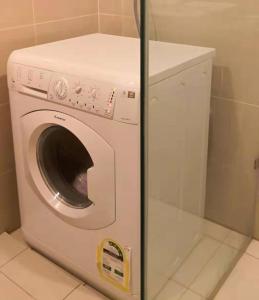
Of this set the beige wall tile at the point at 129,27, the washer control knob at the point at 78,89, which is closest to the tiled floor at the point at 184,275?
the washer control knob at the point at 78,89

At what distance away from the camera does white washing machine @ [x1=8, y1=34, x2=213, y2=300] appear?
1.10 meters

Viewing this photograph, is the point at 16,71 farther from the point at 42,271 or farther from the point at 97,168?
the point at 42,271

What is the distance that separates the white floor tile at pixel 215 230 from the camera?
1.47 m

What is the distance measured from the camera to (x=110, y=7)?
169cm

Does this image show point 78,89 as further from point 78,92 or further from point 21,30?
point 21,30

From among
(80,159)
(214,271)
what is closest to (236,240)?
(214,271)

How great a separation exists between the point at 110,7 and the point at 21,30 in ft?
1.34

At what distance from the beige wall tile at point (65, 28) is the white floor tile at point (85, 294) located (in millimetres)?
906

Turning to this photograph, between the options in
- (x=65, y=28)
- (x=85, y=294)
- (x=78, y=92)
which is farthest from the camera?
(x=65, y=28)

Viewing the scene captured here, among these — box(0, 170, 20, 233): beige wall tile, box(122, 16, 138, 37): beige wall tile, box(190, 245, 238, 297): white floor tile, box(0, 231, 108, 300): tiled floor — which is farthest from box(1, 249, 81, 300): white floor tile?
box(122, 16, 138, 37): beige wall tile

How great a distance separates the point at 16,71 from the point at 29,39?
0.26 m

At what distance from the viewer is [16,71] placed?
130 cm

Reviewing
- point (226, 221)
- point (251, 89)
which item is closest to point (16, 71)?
Answer: point (251, 89)

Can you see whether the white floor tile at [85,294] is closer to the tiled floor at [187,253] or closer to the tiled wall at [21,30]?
the tiled floor at [187,253]
